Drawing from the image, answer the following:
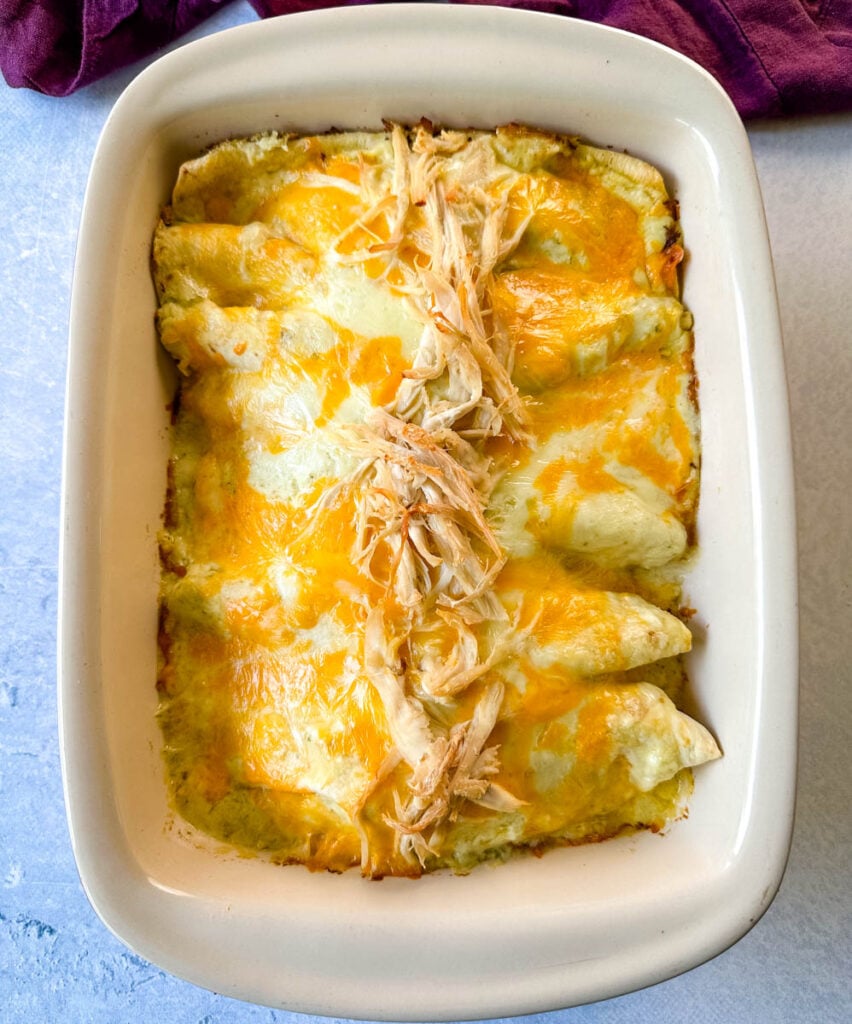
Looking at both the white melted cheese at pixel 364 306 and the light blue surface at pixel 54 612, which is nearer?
the white melted cheese at pixel 364 306

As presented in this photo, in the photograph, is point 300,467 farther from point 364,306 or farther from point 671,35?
point 671,35

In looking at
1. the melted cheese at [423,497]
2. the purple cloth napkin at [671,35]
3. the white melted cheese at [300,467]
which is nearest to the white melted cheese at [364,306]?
the melted cheese at [423,497]

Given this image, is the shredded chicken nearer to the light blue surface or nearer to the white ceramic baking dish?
the white ceramic baking dish

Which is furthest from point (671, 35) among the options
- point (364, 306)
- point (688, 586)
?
point (688, 586)

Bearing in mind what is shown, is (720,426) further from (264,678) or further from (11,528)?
(11,528)

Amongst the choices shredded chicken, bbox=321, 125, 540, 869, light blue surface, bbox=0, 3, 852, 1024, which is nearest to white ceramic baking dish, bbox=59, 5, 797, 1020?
shredded chicken, bbox=321, 125, 540, 869

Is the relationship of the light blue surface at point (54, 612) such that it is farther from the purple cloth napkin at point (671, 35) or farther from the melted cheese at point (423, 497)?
the melted cheese at point (423, 497)
